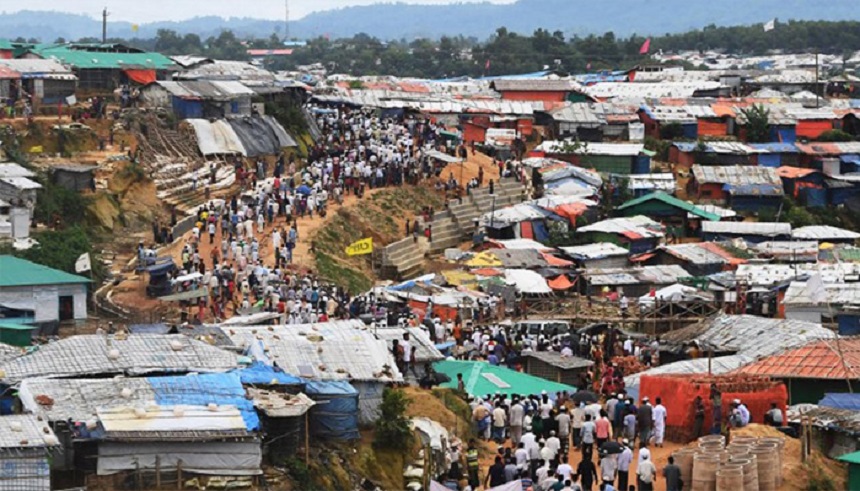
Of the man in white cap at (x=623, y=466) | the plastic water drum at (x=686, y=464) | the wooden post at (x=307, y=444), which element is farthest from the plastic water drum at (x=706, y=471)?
the wooden post at (x=307, y=444)

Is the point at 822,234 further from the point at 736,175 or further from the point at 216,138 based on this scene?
the point at 216,138

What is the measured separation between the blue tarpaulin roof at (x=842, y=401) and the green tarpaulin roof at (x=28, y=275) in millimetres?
10800

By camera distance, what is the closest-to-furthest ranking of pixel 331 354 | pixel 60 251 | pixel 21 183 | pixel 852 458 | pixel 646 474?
pixel 646 474
pixel 852 458
pixel 331 354
pixel 60 251
pixel 21 183

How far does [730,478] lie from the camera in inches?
723

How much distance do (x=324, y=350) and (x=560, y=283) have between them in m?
17.7

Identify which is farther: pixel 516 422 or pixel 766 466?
pixel 516 422

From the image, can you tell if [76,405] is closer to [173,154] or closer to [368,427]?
[368,427]

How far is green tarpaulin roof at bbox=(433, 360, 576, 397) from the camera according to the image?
23062mm

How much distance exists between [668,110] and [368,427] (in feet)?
147

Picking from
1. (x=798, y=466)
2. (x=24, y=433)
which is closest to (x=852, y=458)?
(x=798, y=466)

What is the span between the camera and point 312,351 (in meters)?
20.5

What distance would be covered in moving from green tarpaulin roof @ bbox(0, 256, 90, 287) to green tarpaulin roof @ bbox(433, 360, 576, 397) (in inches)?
237

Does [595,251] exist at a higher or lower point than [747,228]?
lower

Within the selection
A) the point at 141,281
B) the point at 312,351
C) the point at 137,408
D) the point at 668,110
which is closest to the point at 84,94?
the point at 141,281
